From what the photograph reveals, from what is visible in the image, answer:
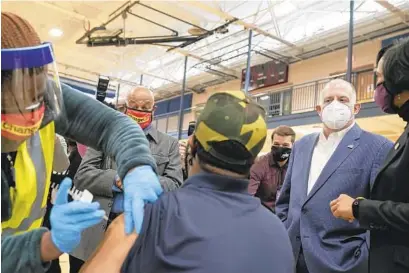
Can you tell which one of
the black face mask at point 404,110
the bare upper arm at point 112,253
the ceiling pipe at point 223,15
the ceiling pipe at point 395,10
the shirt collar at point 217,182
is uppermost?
the ceiling pipe at point 395,10

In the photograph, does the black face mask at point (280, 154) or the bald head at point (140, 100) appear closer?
the bald head at point (140, 100)

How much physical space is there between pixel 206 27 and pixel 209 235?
37.2ft

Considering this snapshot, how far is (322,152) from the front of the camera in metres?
2.12

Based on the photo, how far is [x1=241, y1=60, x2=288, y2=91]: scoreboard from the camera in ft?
47.0

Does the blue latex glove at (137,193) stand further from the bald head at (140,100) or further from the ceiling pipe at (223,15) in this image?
the ceiling pipe at (223,15)

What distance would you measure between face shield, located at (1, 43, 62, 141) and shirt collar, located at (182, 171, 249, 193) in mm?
390

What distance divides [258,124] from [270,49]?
13208 millimetres

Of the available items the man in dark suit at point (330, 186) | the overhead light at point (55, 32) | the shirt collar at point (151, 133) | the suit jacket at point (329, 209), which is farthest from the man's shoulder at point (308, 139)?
the overhead light at point (55, 32)

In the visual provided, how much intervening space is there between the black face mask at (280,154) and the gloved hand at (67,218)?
7.24ft

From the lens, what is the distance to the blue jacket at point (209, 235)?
0.94 metres

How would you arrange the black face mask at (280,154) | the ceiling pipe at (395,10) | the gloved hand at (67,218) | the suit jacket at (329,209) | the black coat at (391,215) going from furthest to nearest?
the ceiling pipe at (395,10) < the black face mask at (280,154) < the suit jacket at (329,209) < the black coat at (391,215) < the gloved hand at (67,218)

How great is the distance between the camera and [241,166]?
108cm

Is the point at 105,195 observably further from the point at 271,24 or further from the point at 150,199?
the point at 271,24

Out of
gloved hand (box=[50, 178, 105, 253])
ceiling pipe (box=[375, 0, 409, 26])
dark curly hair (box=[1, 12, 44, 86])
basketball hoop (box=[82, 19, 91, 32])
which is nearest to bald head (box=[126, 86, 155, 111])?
dark curly hair (box=[1, 12, 44, 86])
